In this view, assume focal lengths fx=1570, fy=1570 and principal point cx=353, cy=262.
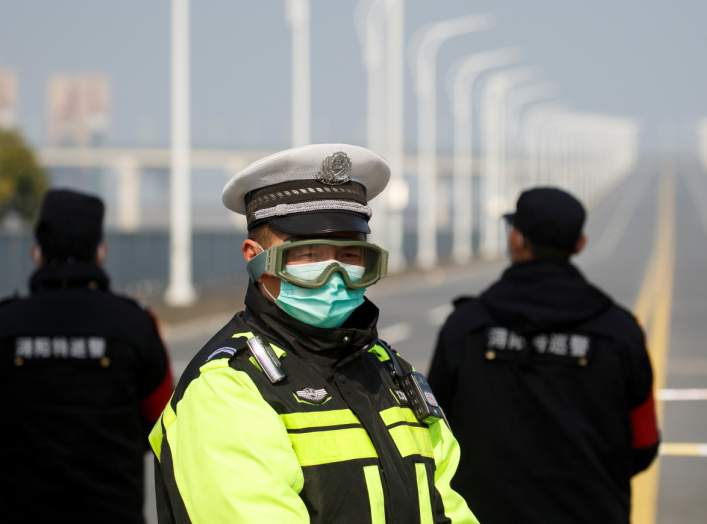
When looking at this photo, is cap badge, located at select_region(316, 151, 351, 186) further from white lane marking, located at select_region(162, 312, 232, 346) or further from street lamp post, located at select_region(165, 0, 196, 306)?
street lamp post, located at select_region(165, 0, 196, 306)

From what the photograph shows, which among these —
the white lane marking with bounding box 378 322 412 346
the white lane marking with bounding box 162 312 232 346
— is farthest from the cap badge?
the white lane marking with bounding box 162 312 232 346

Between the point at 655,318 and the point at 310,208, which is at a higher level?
the point at 310,208

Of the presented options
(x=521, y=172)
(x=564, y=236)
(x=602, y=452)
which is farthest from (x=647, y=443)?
(x=521, y=172)

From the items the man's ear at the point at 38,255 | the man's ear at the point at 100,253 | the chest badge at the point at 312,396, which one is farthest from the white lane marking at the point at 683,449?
the chest badge at the point at 312,396

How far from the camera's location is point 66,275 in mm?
5699

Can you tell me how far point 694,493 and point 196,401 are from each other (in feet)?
28.6

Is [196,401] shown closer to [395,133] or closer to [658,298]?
[658,298]

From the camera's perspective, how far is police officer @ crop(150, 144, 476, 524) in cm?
302

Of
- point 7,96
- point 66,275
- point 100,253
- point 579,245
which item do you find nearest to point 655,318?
point 579,245

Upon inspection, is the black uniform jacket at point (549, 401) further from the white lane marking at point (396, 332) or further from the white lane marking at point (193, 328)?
the white lane marking at point (193, 328)

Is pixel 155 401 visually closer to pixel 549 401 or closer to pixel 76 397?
pixel 76 397

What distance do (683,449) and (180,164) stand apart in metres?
24.5

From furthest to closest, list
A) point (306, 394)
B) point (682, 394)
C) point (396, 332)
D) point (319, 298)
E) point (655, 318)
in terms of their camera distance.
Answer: point (655, 318) < point (396, 332) < point (682, 394) < point (319, 298) < point (306, 394)

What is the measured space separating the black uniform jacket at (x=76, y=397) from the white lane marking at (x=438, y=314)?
909 inches
